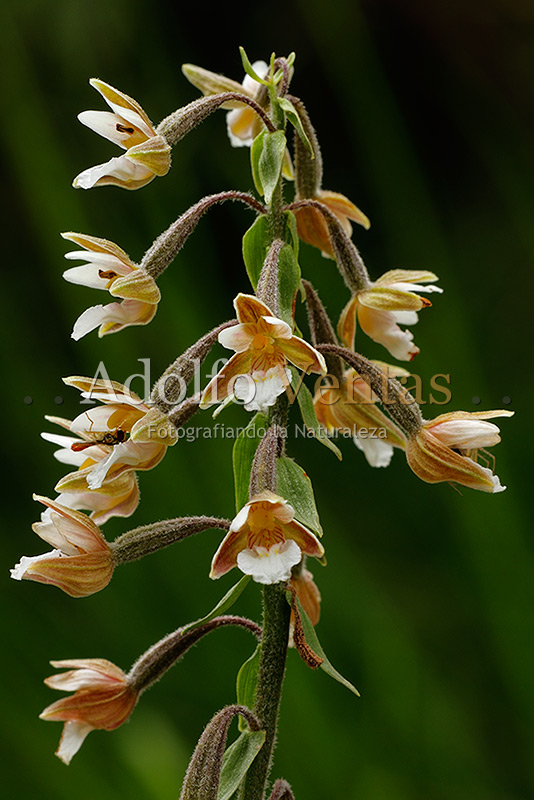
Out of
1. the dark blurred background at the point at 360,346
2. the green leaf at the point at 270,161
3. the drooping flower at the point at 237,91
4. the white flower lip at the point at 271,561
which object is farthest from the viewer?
the dark blurred background at the point at 360,346

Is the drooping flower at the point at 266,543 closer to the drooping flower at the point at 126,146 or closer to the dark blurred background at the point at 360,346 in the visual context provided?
the drooping flower at the point at 126,146

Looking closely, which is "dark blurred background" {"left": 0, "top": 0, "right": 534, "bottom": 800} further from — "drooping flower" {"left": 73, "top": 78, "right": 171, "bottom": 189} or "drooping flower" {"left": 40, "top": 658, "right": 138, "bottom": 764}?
"drooping flower" {"left": 73, "top": 78, "right": 171, "bottom": 189}

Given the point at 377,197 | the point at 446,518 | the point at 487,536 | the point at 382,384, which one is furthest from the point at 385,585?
the point at 382,384

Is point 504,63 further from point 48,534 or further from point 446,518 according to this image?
point 48,534

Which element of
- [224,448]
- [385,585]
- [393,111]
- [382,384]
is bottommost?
[385,585]

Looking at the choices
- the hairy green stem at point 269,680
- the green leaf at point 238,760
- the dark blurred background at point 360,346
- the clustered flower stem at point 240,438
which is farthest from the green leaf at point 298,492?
the dark blurred background at point 360,346

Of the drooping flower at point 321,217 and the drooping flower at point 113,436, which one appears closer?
the drooping flower at point 113,436

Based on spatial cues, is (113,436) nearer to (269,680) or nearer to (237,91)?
(269,680)
